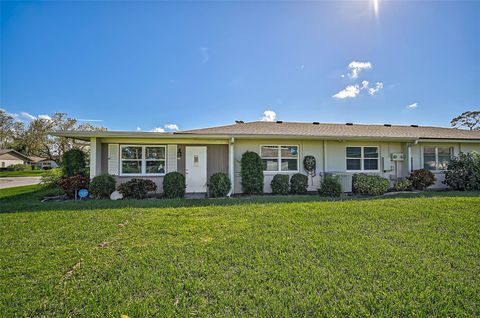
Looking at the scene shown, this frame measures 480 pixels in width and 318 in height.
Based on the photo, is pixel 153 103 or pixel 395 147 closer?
pixel 395 147

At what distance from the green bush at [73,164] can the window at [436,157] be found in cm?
1648

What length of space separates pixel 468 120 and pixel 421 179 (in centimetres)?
3485

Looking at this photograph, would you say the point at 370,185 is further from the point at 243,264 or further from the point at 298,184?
the point at 243,264

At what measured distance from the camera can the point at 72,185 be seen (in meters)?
8.36

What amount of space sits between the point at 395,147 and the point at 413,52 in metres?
4.62

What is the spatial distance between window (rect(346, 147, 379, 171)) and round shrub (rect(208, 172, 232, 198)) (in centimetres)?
608

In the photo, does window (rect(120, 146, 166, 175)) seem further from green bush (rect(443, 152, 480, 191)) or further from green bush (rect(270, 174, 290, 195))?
green bush (rect(443, 152, 480, 191))

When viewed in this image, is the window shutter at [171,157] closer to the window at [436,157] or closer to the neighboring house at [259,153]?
the neighboring house at [259,153]

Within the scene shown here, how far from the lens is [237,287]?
258cm

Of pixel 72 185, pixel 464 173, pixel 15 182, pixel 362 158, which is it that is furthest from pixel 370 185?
pixel 15 182

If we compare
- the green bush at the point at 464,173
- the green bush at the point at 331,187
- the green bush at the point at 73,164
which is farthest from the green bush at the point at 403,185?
the green bush at the point at 73,164

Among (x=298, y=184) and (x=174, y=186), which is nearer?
(x=174, y=186)

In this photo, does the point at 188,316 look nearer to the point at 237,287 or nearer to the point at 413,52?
the point at 237,287

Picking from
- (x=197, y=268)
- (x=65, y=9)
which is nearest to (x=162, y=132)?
(x=65, y=9)
